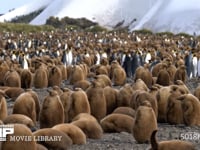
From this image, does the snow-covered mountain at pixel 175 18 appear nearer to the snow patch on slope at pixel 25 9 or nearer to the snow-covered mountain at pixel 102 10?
the snow-covered mountain at pixel 102 10

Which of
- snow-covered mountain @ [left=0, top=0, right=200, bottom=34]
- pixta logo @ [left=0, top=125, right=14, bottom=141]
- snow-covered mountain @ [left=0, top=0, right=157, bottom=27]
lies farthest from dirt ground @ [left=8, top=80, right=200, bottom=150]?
snow-covered mountain @ [left=0, top=0, right=157, bottom=27]

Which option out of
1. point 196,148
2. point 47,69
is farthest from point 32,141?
point 47,69

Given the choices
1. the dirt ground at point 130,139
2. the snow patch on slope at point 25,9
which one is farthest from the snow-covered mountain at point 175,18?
the dirt ground at point 130,139

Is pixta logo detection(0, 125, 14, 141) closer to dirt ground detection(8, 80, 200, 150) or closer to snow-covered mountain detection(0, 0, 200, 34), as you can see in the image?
dirt ground detection(8, 80, 200, 150)

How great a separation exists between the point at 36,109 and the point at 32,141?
3.20 meters

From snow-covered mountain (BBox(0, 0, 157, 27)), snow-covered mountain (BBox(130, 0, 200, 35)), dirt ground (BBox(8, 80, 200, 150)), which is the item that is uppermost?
snow-covered mountain (BBox(0, 0, 157, 27))

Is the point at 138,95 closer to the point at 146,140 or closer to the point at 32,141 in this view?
the point at 146,140

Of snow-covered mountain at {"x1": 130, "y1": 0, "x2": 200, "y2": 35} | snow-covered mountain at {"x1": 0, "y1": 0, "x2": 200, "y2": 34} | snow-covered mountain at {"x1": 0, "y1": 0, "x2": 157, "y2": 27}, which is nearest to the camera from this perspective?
snow-covered mountain at {"x1": 130, "y1": 0, "x2": 200, "y2": 35}

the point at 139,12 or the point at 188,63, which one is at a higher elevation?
the point at 139,12

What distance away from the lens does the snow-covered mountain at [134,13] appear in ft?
156

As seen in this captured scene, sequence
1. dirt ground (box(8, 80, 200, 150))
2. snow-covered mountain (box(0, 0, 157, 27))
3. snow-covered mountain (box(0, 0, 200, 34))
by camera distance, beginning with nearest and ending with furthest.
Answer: dirt ground (box(8, 80, 200, 150))
snow-covered mountain (box(0, 0, 200, 34))
snow-covered mountain (box(0, 0, 157, 27))

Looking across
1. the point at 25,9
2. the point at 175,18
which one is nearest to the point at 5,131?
the point at 175,18

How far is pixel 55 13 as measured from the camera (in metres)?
62.4

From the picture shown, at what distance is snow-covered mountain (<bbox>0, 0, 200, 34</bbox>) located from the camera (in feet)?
156
